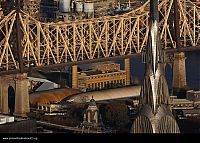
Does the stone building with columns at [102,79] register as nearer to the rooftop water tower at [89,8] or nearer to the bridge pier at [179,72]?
the bridge pier at [179,72]

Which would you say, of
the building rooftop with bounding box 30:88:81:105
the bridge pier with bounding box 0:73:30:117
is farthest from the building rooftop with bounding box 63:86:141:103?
the bridge pier with bounding box 0:73:30:117

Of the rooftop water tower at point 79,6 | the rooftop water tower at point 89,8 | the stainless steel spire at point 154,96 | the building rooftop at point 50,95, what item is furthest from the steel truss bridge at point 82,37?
the stainless steel spire at point 154,96

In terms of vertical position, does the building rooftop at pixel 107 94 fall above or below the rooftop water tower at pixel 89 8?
below

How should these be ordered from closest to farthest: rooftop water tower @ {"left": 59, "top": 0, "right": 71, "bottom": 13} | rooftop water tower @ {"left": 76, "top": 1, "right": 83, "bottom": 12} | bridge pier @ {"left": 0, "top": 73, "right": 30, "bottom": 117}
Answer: bridge pier @ {"left": 0, "top": 73, "right": 30, "bottom": 117} < rooftop water tower @ {"left": 76, "top": 1, "right": 83, "bottom": 12} < rooftop water tower @ {"left": 59, "top": 0, "right": 71, "bottom": 13}

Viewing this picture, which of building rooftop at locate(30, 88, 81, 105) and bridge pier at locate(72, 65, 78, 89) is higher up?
bridge pier at locate(72, 65, 78, 89)

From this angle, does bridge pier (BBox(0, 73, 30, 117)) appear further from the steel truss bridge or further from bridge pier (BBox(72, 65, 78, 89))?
bridge pier (BBox(72, 65, 78, 89))

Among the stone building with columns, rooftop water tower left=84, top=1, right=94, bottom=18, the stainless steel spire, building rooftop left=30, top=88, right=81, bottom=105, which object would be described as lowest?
building rooftop left=30, top=88, right=81, bottom=105

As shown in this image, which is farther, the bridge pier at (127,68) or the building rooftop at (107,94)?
the bridge pier at (127,68)

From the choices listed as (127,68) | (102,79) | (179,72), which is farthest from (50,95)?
(179,72)
